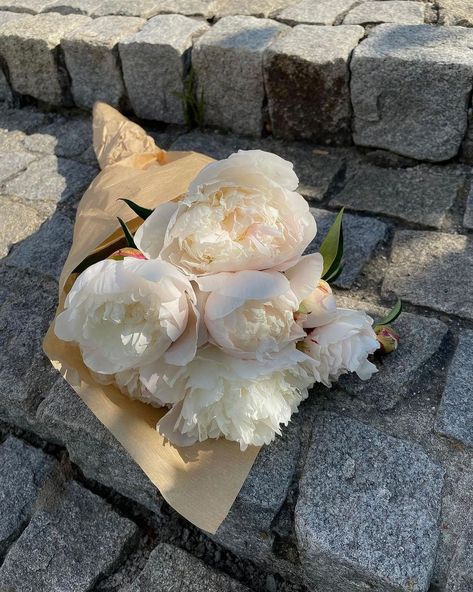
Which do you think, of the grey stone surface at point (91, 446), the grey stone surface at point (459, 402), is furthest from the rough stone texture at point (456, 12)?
the grey stone surface at point (91, 446)

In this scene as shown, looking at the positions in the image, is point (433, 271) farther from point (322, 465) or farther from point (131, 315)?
point (131, 315)

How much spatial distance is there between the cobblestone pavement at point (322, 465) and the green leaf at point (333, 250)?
0.25 meters

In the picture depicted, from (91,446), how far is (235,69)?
4.83 feet

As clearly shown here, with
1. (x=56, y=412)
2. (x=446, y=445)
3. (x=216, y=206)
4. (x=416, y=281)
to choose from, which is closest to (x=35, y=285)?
(x=56, y=412)

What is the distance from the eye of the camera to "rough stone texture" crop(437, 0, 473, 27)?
7.10ft

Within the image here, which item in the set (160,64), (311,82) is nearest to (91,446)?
(311,82)

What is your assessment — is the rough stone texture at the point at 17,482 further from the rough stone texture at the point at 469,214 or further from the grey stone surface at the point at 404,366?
the rough stone texture at the point at 469,214

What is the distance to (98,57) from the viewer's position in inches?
97.4

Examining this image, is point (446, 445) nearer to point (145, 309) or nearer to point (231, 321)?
point (231, 321)

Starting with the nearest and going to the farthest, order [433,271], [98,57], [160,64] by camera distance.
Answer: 1. [433,271]
2. [160,64]
3. [98,57]

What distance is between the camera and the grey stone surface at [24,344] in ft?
5.24

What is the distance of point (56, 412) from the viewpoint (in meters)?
1.48

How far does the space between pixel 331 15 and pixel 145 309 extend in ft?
5.89

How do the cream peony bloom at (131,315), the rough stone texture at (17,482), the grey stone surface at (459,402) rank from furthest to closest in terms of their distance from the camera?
the rough stone texture at (17,482), the grey stone surface at (459,402), the cream peony bloom at (131,315)
